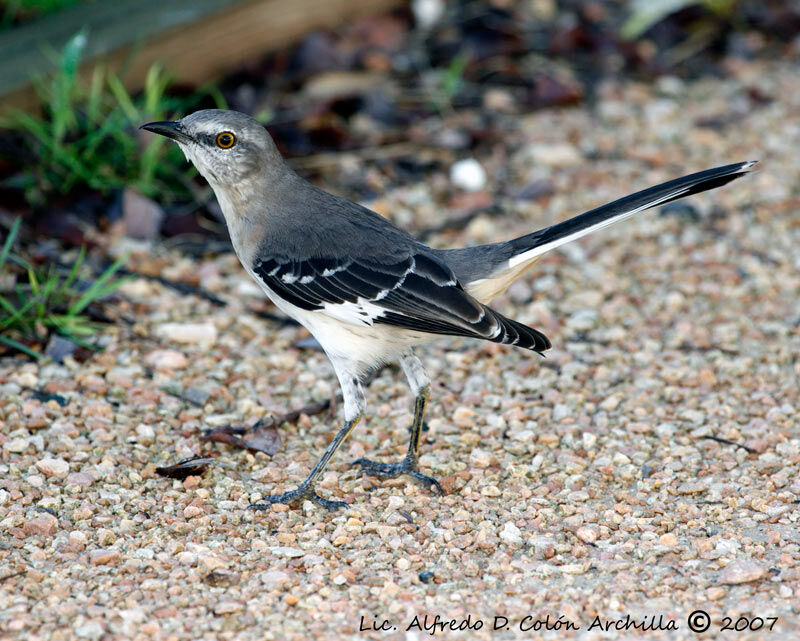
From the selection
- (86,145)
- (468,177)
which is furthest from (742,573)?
(86,145)

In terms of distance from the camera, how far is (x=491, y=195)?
6.77m

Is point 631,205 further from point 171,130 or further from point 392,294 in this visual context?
point 171,130

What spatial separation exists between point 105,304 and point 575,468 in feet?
8.78

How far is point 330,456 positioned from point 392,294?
74 cm

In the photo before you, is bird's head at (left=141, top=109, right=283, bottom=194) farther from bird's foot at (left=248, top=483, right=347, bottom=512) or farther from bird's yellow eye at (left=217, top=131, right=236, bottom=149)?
bird's foot at (left=248, top=483, right=347, bottom=512)

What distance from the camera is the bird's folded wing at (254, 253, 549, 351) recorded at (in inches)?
163

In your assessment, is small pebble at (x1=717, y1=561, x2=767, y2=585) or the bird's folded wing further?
the bird's folded wing

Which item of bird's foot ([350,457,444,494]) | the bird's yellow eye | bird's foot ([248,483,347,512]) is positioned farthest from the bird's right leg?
the bird's yellow eye

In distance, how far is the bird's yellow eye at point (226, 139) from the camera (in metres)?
4.59

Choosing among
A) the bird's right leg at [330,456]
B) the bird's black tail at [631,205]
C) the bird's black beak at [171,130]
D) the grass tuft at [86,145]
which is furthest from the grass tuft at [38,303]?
the bird's black tail at [631,205]

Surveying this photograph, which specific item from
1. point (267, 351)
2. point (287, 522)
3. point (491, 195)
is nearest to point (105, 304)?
point (267, 351)

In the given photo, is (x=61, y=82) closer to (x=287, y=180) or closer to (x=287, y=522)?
(x=287, y=180)

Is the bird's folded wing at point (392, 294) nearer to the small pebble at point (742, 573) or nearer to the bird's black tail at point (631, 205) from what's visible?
the bird's black tail at point (631, 205)

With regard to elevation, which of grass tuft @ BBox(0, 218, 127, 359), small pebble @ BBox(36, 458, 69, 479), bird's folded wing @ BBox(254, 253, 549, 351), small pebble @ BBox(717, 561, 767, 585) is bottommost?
small pebble @ BBox(36, 458, 69, 479)
